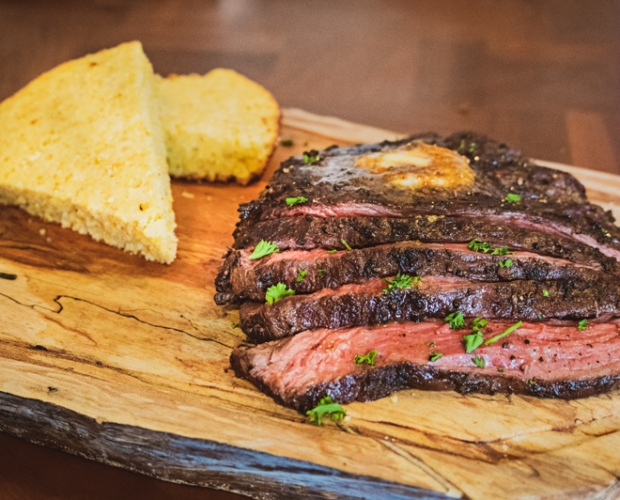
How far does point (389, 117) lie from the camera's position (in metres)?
6.06

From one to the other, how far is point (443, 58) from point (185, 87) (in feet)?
12.7

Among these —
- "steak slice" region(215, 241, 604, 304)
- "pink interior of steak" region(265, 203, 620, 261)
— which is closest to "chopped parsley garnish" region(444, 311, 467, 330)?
"steak slice" region(215, 241, 604, 304)

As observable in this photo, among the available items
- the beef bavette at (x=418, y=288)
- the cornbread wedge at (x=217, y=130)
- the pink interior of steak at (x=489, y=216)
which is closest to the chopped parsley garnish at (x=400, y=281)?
the beef bavette at (x=418, y=288)

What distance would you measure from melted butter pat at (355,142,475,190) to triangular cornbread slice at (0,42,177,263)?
1.75 metres

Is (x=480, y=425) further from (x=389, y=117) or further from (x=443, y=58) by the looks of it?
(x=443, y=58)

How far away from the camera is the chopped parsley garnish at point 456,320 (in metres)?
3.06

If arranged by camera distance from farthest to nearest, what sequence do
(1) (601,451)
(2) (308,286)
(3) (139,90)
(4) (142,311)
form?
(3) (139,90), (4) (142,311), (2) (308,286), (1) (601,451)

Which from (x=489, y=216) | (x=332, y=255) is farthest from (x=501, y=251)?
(x=332, y=255)

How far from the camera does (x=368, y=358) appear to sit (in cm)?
294

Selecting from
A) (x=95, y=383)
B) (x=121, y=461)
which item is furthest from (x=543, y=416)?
(x=95, y=383)

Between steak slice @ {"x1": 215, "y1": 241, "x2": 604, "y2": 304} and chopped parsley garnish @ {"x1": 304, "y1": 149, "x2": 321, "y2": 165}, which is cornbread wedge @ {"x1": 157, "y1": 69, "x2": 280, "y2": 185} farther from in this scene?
steak slice @ {"x1": 215, "y1": 241, "x2": 604, "y2": 304}

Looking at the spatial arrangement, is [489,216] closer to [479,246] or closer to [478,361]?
[479,246]

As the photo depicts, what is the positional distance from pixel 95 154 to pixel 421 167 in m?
2.77

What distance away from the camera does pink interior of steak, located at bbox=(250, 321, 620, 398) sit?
296cm
